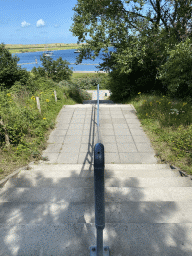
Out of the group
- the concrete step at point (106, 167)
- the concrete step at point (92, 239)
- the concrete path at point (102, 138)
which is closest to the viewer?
the concrete step at point (92, 239)

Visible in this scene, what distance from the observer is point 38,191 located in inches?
116

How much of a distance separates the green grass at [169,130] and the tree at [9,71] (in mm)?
8269

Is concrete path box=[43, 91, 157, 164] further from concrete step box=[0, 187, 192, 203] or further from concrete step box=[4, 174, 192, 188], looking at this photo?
concrete step box=[0, 187, 192, 203]

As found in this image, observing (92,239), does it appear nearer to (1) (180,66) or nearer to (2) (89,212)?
(2) (89,212)

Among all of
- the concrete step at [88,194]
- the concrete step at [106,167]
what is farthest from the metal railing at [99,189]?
the concrete step at [106,167]

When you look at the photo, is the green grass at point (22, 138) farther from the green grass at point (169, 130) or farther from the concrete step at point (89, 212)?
the green grass at point (169, 130)

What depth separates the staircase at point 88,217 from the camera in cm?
183

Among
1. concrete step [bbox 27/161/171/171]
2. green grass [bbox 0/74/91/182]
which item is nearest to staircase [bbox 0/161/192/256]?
concrete step [bbox 27/161/171/171]

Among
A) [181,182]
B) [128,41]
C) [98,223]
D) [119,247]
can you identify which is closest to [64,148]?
[181,182]

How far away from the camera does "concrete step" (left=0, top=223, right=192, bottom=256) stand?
70.2 inches

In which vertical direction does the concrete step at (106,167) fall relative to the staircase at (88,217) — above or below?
below

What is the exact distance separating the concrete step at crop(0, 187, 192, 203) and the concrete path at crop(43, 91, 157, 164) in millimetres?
1671

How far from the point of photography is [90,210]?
236 centimetres

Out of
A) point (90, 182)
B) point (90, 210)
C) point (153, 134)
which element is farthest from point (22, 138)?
point (153, 134)
